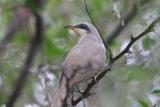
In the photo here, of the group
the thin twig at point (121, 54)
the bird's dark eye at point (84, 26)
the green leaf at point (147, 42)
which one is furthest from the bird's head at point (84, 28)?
the thin twig at point (121, 54)

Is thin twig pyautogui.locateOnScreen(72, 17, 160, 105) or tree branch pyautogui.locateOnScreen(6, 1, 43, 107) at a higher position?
tree branch pyautogui.locateOnScreen(6, 1, 43, 107)

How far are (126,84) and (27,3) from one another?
2.61 meters

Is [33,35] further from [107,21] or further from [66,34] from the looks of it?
[107,21]

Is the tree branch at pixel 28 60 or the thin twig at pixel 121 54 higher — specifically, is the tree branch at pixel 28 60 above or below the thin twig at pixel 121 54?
above

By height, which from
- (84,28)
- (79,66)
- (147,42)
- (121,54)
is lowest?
(147,42)

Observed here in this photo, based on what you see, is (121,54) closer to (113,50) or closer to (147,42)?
(113,50)

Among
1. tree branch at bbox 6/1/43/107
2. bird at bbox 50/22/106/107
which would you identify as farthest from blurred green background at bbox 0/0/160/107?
tree branch at bbox 6/1/43/107

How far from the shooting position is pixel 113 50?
421cm

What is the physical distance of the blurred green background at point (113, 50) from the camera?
11.7 feet

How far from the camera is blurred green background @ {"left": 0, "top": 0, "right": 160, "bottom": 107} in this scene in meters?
3.58

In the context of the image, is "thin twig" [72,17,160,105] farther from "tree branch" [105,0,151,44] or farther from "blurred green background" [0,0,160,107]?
"tree branch" [105,0,151,44]

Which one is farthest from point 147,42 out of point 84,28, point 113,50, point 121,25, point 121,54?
point 121,54

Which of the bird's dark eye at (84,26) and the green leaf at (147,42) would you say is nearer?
the bird's dark eye at (84,26)

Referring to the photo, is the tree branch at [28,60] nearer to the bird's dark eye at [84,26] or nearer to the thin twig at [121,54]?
the thin twig at [121,54]
